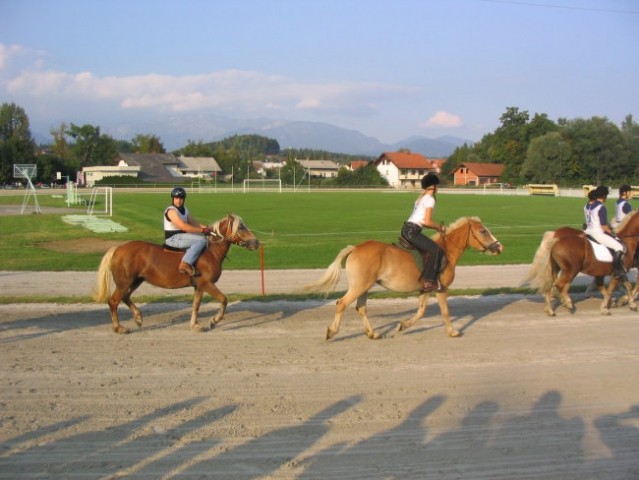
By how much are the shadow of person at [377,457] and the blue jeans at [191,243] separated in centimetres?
525

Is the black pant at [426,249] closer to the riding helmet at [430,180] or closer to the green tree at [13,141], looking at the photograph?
the riding helmet at [430,180]

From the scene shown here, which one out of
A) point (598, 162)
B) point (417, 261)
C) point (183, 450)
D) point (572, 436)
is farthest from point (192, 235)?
point (598, 162)

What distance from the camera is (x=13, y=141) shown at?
9912cm

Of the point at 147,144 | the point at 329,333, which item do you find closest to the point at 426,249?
the point at 329,333

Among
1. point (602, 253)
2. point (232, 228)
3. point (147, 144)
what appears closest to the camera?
point (232, 228)

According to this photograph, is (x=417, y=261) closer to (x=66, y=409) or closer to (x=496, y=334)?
(x=496, y=334)

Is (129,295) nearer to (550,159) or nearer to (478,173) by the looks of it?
(550,159)

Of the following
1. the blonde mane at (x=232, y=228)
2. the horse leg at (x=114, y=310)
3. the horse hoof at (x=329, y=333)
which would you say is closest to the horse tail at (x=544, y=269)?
the horse hoof at (x=329, y=333)

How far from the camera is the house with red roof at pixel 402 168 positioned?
13612 centimetres

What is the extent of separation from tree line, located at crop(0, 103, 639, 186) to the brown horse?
9381cm

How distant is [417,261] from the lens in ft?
33.5

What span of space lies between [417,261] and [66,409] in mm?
5831

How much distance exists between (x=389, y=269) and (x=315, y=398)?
10.8ft

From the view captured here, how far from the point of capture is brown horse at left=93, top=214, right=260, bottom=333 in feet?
33.7
